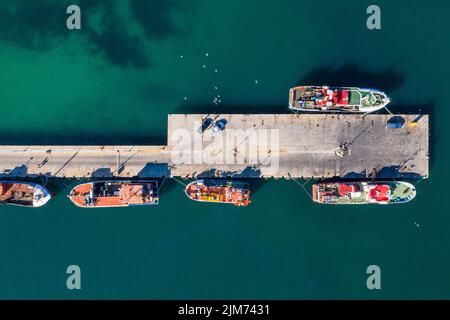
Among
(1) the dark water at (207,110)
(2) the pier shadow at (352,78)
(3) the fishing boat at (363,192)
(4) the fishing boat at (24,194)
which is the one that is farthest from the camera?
(2) the pier shadow at (352,78)

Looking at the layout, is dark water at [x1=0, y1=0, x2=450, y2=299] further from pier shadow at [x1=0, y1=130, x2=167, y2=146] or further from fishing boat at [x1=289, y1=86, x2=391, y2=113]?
fishing boat at [x1=289, y1=86, x2=391, y2=113]

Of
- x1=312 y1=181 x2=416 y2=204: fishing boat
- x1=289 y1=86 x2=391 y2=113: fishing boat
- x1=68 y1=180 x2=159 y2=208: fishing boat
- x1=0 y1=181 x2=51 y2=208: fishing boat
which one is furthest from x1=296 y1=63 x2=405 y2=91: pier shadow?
x1=0 y1=181 x2=51 y2=208: fishing boat

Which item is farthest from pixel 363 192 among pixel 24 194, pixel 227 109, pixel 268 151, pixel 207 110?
pixel 24 194

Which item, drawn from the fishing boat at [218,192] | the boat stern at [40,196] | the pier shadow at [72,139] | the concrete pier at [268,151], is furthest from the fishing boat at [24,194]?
the fishing boat at [218,192]

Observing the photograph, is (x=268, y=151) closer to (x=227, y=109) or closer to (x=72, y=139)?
(x=227, y=109)

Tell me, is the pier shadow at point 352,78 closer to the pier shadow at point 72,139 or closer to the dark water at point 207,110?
the dark water at point 207,110

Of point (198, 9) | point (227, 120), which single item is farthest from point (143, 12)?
point (227, 120)
